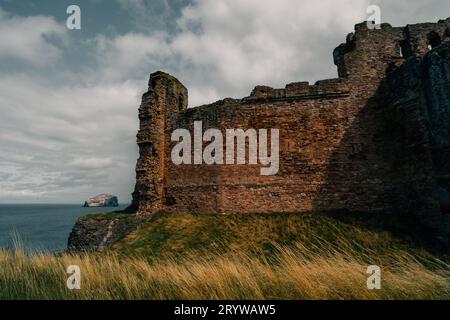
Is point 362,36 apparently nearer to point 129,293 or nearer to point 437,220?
point 437,220

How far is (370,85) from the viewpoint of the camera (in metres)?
13.4

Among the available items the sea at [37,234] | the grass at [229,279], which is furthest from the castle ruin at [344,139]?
the sea at [37,234]

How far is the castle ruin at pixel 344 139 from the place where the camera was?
11055 millimetres

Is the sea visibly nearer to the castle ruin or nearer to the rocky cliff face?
the castle ruin

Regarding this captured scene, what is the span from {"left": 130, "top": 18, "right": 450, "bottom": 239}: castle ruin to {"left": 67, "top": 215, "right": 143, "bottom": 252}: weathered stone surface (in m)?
1.10

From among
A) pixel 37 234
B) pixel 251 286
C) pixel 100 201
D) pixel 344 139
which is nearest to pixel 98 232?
pixel 251 286

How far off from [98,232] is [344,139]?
40.9 feet

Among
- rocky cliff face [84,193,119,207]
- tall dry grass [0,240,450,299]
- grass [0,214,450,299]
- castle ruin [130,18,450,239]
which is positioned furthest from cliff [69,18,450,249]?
rocky cliff face [84,193,119,207]

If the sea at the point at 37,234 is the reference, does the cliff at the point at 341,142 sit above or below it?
above

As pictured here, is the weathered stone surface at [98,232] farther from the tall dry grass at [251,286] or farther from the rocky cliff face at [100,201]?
the rocky cliff face at [100,201]

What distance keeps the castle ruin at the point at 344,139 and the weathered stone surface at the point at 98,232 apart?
110 centimetres

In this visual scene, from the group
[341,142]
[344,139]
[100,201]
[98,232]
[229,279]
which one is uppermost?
[344,139]

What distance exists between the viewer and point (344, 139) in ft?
43.6

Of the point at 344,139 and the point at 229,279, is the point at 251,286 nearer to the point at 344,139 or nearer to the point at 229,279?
the point at 229,279
